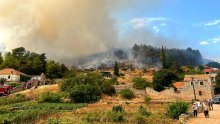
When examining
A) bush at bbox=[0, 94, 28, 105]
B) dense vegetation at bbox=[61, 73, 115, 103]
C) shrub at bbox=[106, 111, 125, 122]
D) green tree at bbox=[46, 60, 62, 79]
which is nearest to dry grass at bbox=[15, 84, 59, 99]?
bush at bbox=[0, 94, 28, 105]

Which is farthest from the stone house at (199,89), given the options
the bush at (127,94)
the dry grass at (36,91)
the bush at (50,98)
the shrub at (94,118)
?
the shrub at (94,118)

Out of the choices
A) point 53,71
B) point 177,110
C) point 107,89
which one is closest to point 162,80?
point 107,89

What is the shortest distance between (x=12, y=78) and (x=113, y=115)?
182 feet

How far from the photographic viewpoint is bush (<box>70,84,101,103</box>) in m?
54.7

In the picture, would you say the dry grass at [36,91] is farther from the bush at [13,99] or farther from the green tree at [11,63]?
the green tree at [11,63]

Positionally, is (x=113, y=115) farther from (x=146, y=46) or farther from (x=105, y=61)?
(x=146, y=46)

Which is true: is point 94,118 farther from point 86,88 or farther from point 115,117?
point 86,88

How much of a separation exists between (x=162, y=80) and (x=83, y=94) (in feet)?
70.1

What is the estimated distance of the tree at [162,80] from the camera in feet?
214

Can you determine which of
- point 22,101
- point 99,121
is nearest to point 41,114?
point 99,121

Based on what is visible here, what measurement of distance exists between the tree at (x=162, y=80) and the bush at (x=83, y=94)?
1610cm

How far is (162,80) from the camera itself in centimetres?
6725

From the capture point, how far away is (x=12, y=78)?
252 ft

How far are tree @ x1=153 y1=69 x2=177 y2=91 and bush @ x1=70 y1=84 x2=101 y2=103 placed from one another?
52.8 ft
